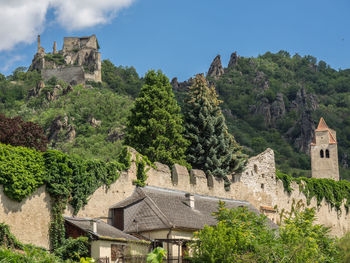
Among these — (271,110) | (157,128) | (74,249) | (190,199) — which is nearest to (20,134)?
(157,128)

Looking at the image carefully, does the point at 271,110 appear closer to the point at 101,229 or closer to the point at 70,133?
the point at 70,133

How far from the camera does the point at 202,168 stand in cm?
3203

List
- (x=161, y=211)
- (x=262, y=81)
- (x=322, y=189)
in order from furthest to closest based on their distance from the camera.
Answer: (x=262, y=81) < (x=322, y=189) < (x=161, y=211)

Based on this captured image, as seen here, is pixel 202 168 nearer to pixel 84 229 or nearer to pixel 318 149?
pixel 84 229

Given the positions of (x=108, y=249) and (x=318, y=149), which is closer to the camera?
(x=108, y=249)

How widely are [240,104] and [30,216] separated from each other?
281 ft

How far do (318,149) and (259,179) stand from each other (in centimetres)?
3184


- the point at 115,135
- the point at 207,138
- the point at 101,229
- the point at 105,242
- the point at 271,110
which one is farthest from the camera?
the point at 271,110

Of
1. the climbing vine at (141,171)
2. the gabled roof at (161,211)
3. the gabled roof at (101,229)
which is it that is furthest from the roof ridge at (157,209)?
the gabled roof at (101,229)

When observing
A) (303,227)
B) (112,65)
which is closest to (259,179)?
(303,227)

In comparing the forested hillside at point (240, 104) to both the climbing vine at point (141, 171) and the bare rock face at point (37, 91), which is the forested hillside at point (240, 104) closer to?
the bare rock face at point (37, 91)

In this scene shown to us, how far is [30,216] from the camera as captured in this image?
20547mm

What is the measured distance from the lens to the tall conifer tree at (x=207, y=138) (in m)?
32.1

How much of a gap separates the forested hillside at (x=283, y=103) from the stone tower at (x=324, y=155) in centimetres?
1403
